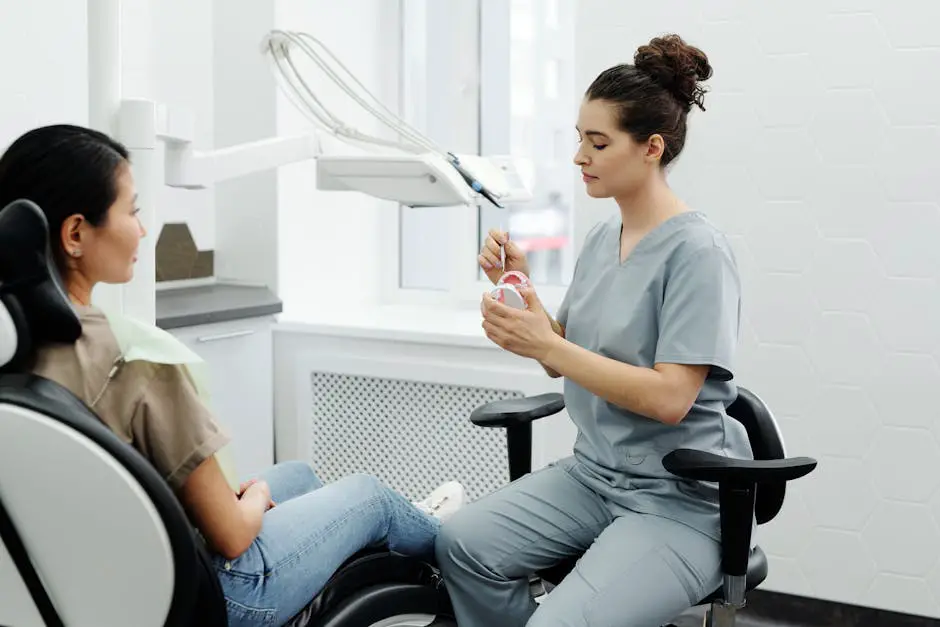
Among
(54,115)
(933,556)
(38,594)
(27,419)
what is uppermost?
(54,115)

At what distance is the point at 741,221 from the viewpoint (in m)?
2.62

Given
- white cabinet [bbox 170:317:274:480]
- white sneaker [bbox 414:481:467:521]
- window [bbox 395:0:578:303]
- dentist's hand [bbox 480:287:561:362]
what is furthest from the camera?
window [bbox 395:0:578:303]

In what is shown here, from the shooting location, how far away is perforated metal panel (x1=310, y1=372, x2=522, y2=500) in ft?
9.48

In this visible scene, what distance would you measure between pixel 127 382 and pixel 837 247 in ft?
5.76

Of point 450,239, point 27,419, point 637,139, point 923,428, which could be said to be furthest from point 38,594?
point 450,239

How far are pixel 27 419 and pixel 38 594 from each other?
24 centimetres

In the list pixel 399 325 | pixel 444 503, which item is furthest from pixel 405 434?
pixel 444 503

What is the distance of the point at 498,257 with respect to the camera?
194 centimetres

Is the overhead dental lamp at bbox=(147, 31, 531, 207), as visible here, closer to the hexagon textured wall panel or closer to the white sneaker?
the white sneaker

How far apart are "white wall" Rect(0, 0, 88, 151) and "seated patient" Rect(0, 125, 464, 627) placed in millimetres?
1272

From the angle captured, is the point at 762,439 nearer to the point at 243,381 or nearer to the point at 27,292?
the point at 27,292

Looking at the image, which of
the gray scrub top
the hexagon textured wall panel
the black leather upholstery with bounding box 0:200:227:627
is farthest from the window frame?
the black leather upholstery with bounding box 0:200:227:627

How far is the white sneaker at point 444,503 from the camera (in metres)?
2.11

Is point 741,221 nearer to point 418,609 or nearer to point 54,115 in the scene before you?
point 418,609
